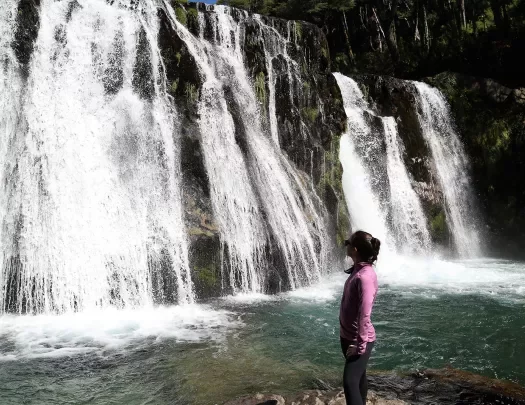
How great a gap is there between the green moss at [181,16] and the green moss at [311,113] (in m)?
4.77

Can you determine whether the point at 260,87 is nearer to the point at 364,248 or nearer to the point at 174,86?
the point at 174,86

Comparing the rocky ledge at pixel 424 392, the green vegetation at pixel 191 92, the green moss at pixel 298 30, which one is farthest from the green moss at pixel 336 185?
the rocky ledge at pixel 424 392

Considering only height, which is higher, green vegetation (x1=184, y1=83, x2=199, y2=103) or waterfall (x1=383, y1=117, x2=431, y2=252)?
green vegetation (x1=184, y1=83, x2=199, y2=103)

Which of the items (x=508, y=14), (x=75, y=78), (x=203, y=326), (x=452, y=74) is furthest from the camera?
(x=508, y=14)

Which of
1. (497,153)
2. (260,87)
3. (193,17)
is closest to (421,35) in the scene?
(497,153)

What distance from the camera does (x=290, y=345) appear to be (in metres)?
7.66

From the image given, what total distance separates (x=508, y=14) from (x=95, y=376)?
92.4 feet

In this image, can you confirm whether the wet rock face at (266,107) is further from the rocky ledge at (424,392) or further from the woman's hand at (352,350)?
the woman's hand at (352,350)

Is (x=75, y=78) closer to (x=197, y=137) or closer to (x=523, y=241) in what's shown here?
(x=197, y=137)

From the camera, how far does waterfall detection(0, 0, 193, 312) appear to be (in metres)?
10.0

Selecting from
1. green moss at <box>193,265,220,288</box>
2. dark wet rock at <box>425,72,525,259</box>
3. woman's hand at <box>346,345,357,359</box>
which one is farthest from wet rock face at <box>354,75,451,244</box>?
woman's hand at <box>346,345,357,359</box>

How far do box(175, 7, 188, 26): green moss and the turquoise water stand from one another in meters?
9.05

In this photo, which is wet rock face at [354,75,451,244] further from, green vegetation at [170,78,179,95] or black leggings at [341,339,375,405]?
black leggings at [341,339,375,405]

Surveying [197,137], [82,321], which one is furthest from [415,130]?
[82,321]
